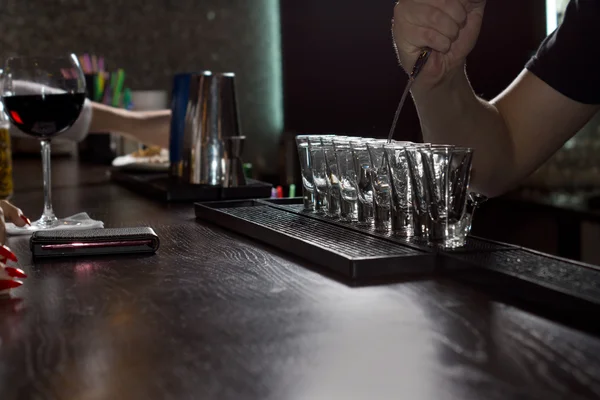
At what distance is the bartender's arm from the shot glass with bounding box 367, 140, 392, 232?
35cm

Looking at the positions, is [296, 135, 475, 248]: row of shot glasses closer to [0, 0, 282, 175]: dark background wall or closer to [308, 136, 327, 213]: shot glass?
[308, 136, 327, 213]: shot glass

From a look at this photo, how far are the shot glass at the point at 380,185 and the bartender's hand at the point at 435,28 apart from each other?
0.69ft

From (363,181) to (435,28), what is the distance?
0.25 m

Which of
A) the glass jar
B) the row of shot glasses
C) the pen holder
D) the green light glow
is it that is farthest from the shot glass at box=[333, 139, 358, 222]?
the green light glow

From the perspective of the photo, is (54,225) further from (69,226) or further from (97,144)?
(97,144)

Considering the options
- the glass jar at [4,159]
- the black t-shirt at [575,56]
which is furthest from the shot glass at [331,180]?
the glass jar at [4,159]

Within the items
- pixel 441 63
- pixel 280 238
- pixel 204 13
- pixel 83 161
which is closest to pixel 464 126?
pixel 441 63

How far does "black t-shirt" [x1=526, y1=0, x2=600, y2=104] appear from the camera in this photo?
1.40 meters

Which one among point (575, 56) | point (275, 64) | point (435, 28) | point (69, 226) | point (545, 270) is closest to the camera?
point (545, 270)

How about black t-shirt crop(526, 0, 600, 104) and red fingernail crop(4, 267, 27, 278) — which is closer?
red fingernail crop(4, 267, 27, 278)

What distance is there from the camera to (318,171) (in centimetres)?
110

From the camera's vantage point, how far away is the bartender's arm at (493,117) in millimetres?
1354

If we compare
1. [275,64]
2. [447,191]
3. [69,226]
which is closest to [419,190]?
[447,191]

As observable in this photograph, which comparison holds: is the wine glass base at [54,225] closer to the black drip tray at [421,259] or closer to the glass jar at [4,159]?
the black drip tray at [421,259]
